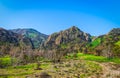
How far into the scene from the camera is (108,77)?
103812mm

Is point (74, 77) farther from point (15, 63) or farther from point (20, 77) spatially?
point (15, 63)

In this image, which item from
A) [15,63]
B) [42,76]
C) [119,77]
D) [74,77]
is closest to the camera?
[42,76]

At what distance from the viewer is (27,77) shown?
108 meters

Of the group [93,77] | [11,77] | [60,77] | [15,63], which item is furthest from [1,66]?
[93,77]

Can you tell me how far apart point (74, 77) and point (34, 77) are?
1873cm

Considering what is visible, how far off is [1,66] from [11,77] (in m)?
67.3

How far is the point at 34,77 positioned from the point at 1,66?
77.3 m

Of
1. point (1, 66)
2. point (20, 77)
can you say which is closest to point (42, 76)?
point (20, 77)

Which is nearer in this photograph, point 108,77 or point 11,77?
point 108,77

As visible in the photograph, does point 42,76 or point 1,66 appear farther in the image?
point 1,66

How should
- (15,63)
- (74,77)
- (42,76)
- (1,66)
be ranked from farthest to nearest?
(15,63) → (1,66) → (74,77) → (42,76)

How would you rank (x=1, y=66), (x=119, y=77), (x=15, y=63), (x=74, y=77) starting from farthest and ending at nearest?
(x=15, y=63), (x=1, y=66), (x=74, y=77), (x=119, y=77)

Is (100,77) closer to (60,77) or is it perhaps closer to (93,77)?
(93,77)

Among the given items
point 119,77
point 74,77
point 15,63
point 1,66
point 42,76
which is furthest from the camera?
point 15,63
